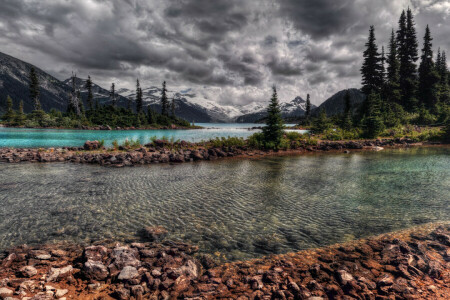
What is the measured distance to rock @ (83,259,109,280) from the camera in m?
5.70

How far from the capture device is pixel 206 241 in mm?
7898

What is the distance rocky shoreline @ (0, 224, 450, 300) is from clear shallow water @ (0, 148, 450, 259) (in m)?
0.86

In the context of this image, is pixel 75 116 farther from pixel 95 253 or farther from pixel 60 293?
pixel 60 293

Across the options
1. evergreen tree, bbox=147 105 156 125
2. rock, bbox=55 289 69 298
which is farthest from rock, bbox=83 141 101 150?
evergreen tree, bbox=147 105 156 125

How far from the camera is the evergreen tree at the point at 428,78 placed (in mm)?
63919

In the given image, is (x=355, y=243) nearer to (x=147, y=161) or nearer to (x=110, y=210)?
(x=110, y=210)

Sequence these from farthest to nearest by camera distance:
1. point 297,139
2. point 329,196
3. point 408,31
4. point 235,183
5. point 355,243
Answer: point 408,31, point 297,139, point 235,183, point 329,196, point 355,243

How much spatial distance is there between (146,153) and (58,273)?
2154 cm

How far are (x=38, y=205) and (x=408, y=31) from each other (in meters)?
98.7

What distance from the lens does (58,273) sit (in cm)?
568

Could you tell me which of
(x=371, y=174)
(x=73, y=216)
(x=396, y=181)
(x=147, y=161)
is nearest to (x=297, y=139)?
(x=371, y=174)

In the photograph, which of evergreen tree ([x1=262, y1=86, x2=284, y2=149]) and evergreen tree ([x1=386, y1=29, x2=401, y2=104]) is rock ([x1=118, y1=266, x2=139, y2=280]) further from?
evergreen tree ([x1=386, y1=29, x2=401, y2=104])

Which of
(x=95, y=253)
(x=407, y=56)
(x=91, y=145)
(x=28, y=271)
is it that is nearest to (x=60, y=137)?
(x=91, y=145)

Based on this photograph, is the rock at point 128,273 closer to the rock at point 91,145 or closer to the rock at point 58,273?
the rock at point 58,273
